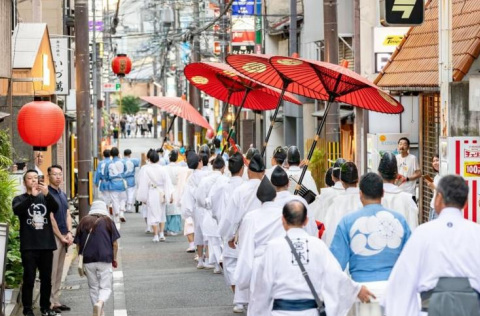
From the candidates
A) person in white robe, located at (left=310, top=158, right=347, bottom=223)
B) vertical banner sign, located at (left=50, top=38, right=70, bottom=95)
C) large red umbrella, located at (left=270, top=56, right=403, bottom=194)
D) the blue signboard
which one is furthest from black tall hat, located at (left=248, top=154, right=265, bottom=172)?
the blue signboard

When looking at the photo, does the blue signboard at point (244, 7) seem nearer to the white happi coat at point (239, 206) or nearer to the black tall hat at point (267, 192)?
the white happi coat at point (239, 206)

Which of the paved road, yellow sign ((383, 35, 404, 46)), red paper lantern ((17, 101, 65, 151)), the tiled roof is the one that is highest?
yellow sign ((383, 35, 404, 46))

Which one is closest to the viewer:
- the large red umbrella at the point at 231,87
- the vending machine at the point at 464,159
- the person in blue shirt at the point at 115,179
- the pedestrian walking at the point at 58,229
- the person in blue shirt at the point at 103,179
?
the vending machine at the point at 464,159

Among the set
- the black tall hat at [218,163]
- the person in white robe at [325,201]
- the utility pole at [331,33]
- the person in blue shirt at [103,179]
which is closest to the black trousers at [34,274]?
the person in white robe at [325,201]

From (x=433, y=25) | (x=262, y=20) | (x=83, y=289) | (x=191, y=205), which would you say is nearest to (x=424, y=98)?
(x=433, y=25)

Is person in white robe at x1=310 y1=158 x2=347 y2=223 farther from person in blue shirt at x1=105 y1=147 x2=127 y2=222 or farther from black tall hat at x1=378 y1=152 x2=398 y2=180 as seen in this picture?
person in blue shirt at x1=105 y1=147 x2=127 y2=222

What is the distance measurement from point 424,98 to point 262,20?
22505 mm

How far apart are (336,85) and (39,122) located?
17.8 feet

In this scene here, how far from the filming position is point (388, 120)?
20500 mm

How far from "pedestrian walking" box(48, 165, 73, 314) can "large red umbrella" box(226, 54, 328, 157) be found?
2.63m

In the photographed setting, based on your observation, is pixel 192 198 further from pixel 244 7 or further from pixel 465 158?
pixel 244 7

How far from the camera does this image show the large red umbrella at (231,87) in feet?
57.2

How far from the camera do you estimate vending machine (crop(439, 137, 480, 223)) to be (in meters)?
12.1

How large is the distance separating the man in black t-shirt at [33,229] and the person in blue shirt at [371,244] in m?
5.24
